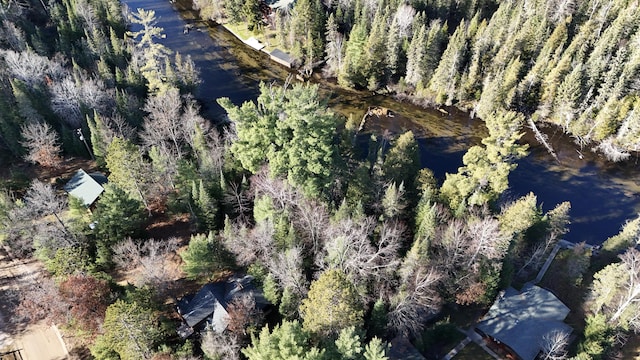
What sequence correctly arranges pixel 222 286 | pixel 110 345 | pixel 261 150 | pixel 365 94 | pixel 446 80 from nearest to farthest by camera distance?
1. pixel 110 345
2. pixel 222 286
3. pixel 261 150
4. pixel 446 80
5. pixel 365 94

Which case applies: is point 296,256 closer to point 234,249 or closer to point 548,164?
point 234,249

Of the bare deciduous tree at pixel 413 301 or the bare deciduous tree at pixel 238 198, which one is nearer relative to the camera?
the bare deciduous tree at pixel 413 301

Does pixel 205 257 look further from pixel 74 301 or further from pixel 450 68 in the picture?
pixel 450 68

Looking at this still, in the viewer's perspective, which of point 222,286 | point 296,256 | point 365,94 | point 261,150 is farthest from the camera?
point 365,94

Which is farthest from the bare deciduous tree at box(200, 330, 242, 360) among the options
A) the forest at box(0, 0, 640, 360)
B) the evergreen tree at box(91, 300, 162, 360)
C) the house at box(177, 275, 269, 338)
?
the evergreen tree at box(91, 300, 162, 360)

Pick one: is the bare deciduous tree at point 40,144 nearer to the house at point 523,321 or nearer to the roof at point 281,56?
the roof at point 281,56

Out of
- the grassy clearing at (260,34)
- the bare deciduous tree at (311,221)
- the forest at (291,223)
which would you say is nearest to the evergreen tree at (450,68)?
the forest at (291,223)

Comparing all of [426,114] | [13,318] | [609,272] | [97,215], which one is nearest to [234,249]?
[97,215]
